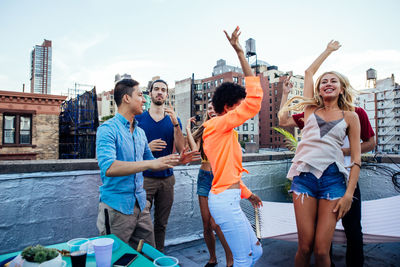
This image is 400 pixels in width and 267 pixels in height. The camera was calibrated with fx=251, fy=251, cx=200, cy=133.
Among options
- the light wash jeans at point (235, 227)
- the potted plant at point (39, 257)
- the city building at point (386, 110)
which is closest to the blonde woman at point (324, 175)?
the light wash jeans at point (235, 227)

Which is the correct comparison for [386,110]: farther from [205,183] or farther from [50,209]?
[50,209]

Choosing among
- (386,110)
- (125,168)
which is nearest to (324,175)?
(125,168)

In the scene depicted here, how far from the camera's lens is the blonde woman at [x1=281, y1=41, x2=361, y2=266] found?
1857 millimetres

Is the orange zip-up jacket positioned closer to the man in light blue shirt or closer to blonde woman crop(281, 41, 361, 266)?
the man in light blue shirt

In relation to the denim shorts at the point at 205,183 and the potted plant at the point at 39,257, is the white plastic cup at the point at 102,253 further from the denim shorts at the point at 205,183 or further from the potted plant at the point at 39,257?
the denim shorts at the point at 205,183

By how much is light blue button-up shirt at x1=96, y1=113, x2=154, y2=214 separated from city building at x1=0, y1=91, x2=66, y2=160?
19.1 meters

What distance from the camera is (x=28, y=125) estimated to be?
A: 18438mm

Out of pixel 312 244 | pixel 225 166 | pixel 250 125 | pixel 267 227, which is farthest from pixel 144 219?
pixel 250 125

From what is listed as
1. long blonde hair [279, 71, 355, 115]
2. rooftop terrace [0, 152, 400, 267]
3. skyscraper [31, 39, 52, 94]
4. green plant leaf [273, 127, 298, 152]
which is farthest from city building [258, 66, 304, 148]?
skyscraper [31, 39, 52, 94]

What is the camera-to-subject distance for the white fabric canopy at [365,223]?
9.43ft

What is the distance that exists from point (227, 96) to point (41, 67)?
373 feet

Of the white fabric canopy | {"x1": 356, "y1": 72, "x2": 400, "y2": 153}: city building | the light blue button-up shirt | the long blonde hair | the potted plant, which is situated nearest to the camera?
the potted plant

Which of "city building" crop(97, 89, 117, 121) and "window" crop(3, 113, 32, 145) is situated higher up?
"city building" crop(97, 89, 117, 121)

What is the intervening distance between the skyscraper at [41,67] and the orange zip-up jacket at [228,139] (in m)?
112
